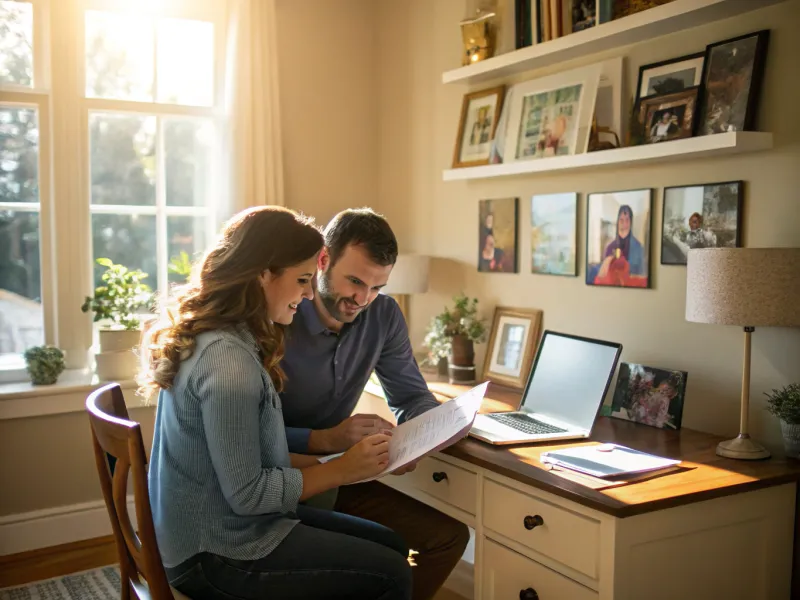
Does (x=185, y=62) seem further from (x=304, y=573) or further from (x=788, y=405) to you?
(x=788, y=405)

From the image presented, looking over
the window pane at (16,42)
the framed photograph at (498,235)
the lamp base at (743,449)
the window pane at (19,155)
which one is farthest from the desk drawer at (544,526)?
the window pane at (16,42)

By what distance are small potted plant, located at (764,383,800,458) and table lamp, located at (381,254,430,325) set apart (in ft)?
5.23

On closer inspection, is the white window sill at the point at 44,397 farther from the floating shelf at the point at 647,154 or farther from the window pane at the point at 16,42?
the floating shelf at the point at 647,154

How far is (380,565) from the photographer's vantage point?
163cm

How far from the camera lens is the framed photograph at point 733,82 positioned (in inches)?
84.1

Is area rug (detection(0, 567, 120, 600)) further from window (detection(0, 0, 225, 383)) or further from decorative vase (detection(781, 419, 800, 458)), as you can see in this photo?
decorative vase (detection(781, 419, 800, 458))

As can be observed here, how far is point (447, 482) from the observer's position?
2188mm

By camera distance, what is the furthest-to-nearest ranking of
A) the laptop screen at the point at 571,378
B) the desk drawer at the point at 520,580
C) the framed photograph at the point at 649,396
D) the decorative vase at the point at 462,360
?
1. the decorative vase at the point at 462,360
2. the framed photograph at the point at 649,396
3. the laptop screen at the point at 571,378
4. the desk drawer at the point at 520,580

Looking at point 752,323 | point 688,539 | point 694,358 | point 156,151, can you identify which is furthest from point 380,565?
point 156,151

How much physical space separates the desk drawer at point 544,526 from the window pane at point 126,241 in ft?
7.18

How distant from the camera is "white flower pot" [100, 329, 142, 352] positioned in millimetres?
3297

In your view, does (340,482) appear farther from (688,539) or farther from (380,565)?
(688,539)

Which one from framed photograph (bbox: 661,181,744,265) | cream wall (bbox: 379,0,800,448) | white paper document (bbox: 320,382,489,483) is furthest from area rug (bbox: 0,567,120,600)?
framed photograph (bbox: 661,181,744,265)

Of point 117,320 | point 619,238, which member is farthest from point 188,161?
point 619,238
